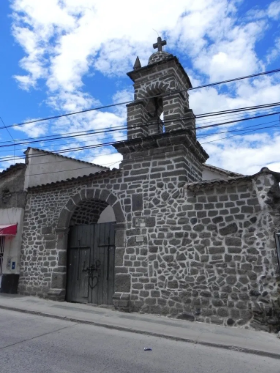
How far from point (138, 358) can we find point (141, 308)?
3017 millimetres

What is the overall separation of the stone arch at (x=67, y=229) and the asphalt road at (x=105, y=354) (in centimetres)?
273

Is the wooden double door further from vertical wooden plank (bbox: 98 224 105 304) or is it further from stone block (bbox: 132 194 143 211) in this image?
stone block (bbox: 132 194 143 211)

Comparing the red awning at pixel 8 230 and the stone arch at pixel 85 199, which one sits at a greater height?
the stone arch at pixel 85 199

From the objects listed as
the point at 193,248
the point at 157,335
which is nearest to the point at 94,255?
the point at 193,248

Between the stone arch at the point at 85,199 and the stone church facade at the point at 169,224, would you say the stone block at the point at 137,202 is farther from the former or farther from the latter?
the stone arch at the point at 85,199

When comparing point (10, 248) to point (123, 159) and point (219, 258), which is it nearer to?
point (123, 159)

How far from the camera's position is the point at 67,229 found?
9.14 metres

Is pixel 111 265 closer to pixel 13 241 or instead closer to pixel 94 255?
pixel 94 255

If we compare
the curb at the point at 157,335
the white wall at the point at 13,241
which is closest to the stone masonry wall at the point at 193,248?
the curb at the point at 157,335

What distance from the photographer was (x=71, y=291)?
8828 mm

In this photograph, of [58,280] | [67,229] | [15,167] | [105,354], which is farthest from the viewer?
[15,167]

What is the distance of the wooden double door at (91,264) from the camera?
8.31 metres

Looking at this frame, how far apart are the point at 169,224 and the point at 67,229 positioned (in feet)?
11.3

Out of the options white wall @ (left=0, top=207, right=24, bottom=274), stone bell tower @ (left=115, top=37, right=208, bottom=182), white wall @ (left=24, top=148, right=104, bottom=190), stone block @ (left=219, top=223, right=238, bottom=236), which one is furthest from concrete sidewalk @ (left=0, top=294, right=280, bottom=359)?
white wall @ (left=24, top=148, right=104, bottom=190)
